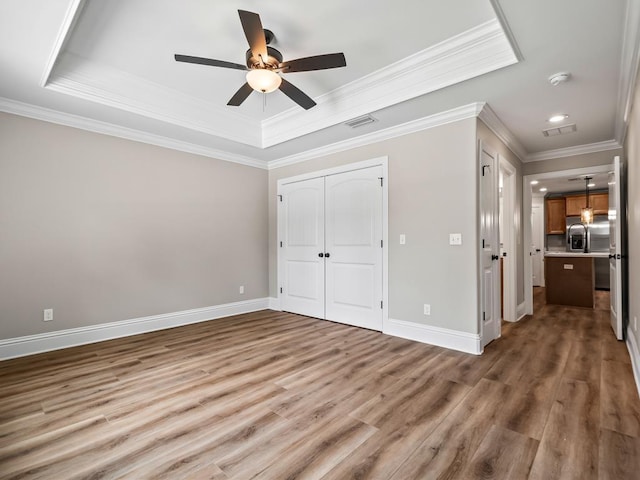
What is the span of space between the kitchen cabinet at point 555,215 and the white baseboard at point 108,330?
811 cm

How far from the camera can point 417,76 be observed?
297cm

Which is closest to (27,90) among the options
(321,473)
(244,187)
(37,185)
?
(37,185)

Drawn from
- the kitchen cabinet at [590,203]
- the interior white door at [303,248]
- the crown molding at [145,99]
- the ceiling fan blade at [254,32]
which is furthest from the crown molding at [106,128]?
the kitchen cabinet at [590,203]

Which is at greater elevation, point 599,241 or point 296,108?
point 296,108

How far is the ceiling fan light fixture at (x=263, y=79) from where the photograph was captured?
247cm

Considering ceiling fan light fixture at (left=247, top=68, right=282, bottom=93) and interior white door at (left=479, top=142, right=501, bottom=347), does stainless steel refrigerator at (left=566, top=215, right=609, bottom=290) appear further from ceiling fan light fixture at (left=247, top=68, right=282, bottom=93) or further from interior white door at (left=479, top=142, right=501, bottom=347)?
ceiling fan light fixture at (left=247, top=68, right=282, bottom=93)

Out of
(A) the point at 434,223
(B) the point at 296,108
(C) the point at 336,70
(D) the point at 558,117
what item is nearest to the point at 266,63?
(C) the point at 336,70

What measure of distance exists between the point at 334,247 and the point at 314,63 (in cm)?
264

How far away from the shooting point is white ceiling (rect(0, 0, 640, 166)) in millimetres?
2213

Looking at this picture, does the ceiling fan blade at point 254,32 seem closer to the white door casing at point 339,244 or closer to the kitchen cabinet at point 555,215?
the white door casing at point 339,244

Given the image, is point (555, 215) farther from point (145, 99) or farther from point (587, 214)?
point (145, 99)

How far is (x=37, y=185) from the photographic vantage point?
3307mm

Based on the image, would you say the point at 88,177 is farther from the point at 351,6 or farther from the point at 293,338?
the point at 351,6

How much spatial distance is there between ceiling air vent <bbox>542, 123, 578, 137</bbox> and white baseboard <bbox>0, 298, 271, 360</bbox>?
483 centimetres
